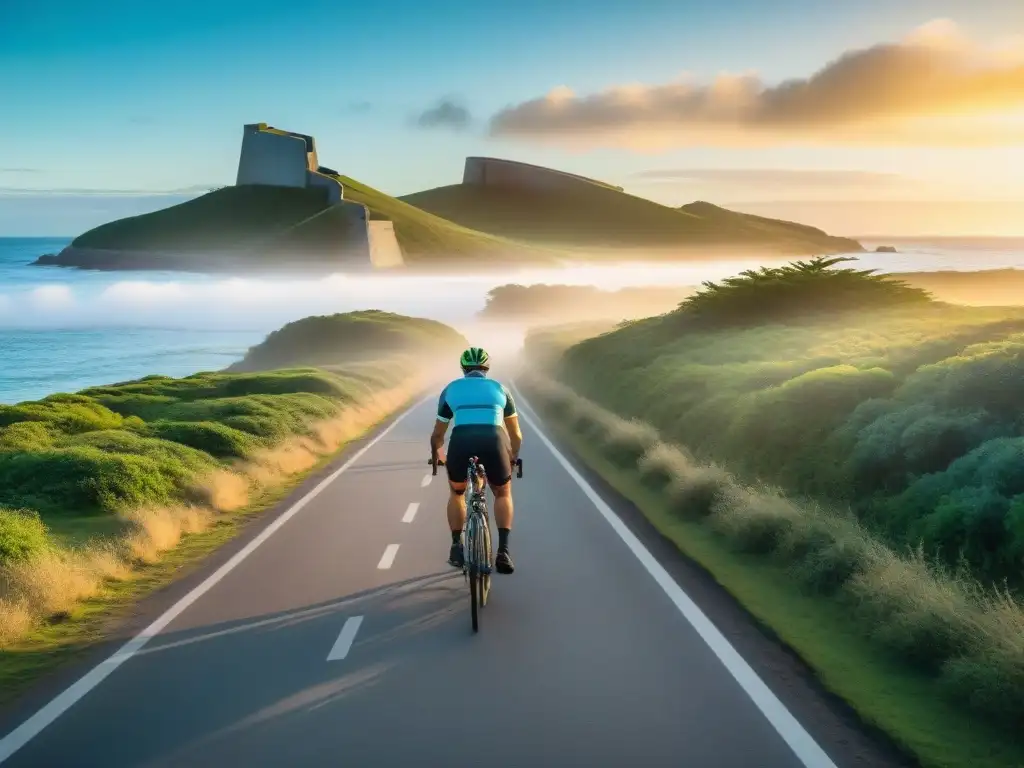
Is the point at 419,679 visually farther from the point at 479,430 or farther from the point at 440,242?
the point at 440,242

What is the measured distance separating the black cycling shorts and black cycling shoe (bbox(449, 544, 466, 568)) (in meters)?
0.73

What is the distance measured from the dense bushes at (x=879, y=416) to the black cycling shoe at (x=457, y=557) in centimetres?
497

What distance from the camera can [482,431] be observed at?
10023 mm

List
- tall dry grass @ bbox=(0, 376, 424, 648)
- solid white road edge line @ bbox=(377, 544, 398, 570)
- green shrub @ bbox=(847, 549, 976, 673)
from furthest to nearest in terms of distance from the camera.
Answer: solid white road edge line @ bbox=(377, 544, 398, 570) < tall dry grass @ bbox=(0, 376, 424, 648) < green shrub @ bbox=(847, 549, 976, 673)

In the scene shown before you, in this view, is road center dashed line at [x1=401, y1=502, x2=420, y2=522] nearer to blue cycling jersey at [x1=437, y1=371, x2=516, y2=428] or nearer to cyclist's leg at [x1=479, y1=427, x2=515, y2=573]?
cyclist's leg at [x1=479, y1=427, x2=515, y2=573]

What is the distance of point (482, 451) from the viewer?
1003 cm

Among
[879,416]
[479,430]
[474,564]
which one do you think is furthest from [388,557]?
[879,416]

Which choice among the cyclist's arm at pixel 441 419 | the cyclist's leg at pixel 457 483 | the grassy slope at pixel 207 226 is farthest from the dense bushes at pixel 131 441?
the grassy slope at pixel 207 226

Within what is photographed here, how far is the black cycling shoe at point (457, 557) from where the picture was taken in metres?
10.1

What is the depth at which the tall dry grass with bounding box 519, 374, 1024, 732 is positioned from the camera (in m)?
7.14

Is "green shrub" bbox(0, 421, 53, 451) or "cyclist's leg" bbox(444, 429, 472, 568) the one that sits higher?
"cyclist's leg" bbox(444, 429, 472, 568)

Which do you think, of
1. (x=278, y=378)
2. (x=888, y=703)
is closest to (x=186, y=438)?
(x=888, y=703)

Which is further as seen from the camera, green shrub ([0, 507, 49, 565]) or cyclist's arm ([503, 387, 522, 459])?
green shrub ([0, 507, 49, 565])

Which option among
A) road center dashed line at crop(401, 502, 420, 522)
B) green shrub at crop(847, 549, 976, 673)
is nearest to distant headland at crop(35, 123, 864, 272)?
road center dashed line at crop(401, 502, 420, 522)
